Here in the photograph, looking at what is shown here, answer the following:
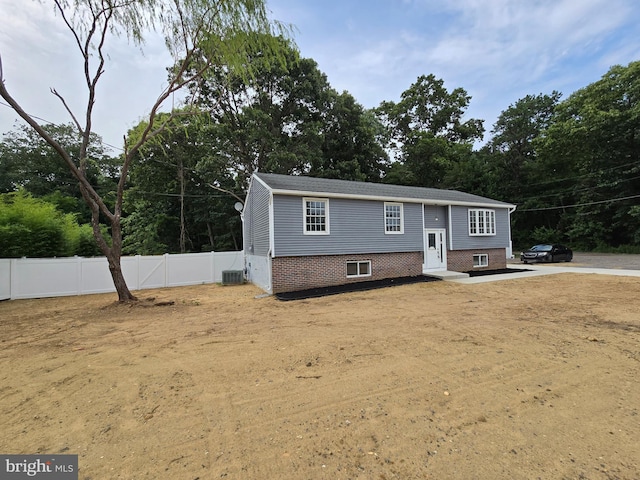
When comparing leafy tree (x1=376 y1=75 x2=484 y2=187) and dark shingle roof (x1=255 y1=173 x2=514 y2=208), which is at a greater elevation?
leafy tree (x1=376 y1=75 x2=484 y2=187)

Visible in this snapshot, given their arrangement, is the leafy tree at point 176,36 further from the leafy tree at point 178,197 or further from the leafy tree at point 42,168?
the leafy tree at point 42,168

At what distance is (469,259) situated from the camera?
1634 cm

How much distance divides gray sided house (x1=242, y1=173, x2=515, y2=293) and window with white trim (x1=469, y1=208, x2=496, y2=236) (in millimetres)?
56

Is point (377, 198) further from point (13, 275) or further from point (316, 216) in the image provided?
point (13, 275)

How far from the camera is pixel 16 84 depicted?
9750 millimetres

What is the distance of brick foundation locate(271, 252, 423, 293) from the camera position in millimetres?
11391

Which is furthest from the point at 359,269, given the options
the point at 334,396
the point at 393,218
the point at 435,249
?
the point at 334,396

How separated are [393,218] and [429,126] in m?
26.7

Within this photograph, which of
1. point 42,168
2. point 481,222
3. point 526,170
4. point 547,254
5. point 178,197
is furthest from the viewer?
point 526,170

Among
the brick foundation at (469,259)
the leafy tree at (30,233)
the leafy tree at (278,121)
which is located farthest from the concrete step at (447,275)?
the leafy tree at (30,233)

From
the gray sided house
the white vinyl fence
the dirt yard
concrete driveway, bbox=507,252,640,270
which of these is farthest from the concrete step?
the white vinyl fence

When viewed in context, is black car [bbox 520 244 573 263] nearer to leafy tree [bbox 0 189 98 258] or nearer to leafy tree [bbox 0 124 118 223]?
leafy tree [bbox 0 189 98 258]

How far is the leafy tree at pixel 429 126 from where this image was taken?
33.1m

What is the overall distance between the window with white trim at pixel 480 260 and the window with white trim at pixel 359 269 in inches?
294
